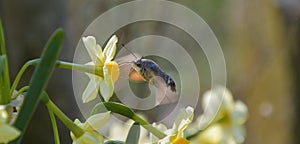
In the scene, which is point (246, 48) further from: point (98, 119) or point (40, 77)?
point (40, 77)

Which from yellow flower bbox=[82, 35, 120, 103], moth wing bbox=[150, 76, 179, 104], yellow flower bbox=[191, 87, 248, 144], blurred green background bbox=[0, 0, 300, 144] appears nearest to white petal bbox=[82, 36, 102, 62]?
yellow flower bbox=[82, 35, 120, 103]

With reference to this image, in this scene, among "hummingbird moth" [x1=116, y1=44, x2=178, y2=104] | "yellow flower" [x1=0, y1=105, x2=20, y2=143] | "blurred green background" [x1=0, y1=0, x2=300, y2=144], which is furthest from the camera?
"blurred green background" [x1=0, y1=0, x2=300, y2=144]

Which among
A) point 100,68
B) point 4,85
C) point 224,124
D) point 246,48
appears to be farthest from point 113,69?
point 246,48

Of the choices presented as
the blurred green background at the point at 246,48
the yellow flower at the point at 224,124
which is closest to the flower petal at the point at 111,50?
the yellow flower at the point at 224,124

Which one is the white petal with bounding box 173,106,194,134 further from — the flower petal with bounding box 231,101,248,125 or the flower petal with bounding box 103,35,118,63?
the flower petal with bounding box 231,101,248,125

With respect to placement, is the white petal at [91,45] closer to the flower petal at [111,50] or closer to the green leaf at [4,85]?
the flower petal at [111,50]

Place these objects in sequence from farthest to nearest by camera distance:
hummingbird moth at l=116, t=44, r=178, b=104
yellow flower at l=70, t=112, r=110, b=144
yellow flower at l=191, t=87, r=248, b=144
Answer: yellow flower at l=191, t=87, r=248, b=144
hummingbird moth at l=116, t=44, r=178, b=104
yellow flower at l=70, t=112, r=110, b=144

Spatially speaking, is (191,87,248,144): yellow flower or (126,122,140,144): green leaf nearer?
(126,122,140,144): green leaf
